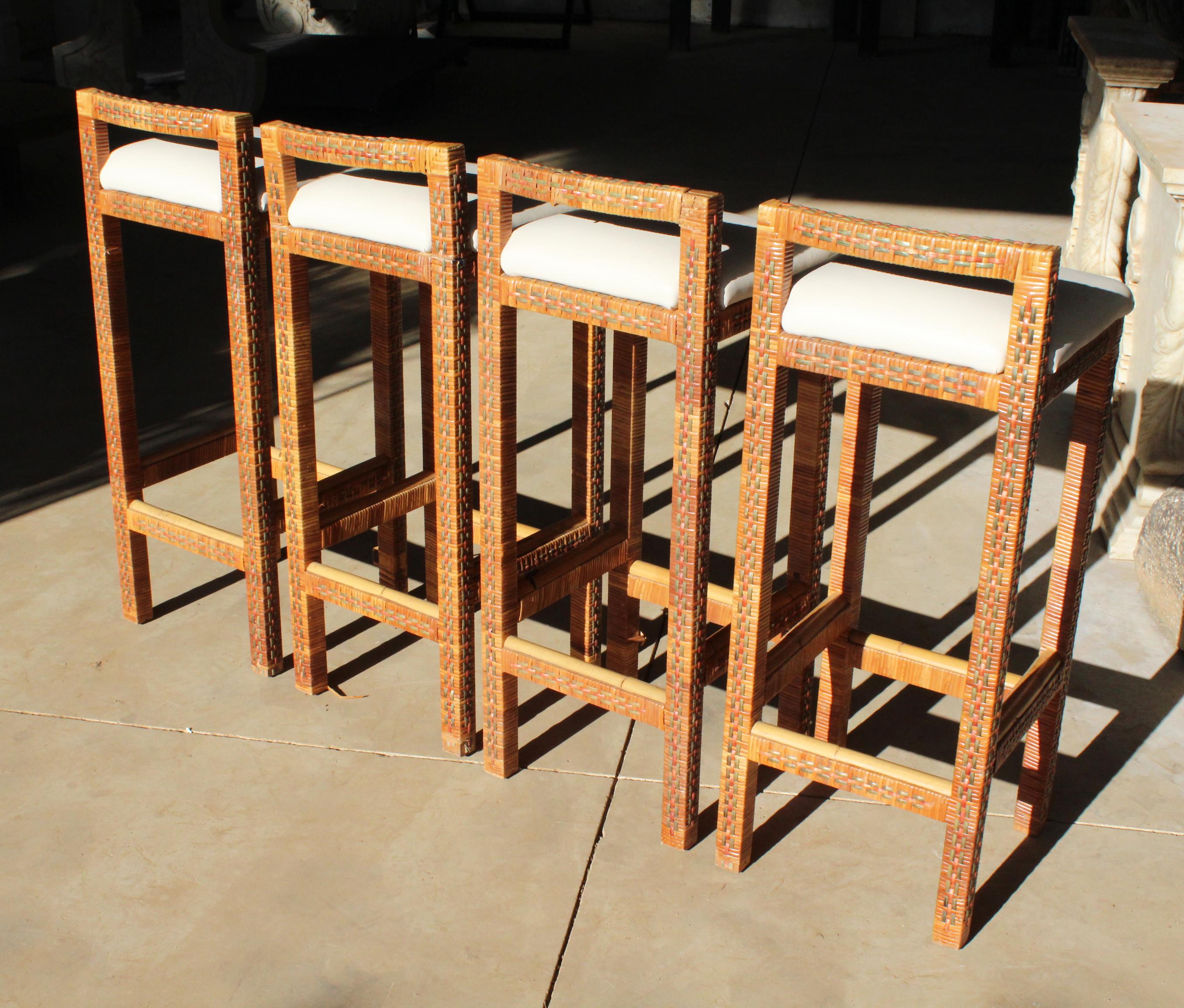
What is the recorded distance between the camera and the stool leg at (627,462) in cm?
304

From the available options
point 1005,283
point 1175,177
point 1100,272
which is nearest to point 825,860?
point 1005,283

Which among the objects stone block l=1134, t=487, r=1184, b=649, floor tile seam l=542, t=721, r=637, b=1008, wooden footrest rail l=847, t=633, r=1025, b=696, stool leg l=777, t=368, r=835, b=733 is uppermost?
stool leg l=777, t=368, r=835, b=733

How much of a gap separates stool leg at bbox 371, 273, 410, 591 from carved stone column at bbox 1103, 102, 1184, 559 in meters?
2.03

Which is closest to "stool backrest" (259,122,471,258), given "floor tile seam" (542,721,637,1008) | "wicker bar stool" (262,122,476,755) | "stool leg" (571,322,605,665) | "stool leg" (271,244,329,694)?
"wicker bar stool" (262,122,476,755)

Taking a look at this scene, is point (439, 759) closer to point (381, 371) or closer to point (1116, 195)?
point (381, 371)

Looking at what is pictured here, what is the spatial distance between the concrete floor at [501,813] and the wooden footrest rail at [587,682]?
1.00ft

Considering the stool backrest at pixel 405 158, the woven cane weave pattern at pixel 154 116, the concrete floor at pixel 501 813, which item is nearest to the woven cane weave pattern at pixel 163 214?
the woven cane weave pattern at pixel 154 116

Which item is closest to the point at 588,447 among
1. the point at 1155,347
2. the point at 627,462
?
the point at 627,462

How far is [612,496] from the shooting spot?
306 cm

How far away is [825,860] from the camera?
2736 mm

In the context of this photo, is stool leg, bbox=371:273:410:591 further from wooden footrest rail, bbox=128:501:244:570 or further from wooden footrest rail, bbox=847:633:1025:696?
wooden footrest rail, bbox=847:633:1025:696

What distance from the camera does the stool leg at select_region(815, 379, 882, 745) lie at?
2793 mm

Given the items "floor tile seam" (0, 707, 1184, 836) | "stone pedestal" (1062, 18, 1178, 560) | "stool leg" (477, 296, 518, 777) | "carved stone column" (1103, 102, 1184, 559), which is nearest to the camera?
"stool leg" (477, 296, 518, 777)

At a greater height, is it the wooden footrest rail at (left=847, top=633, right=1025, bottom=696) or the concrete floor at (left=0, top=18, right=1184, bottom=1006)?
the wooden footrest rail at (left=847, top=633, right=1025, bottom=696)
